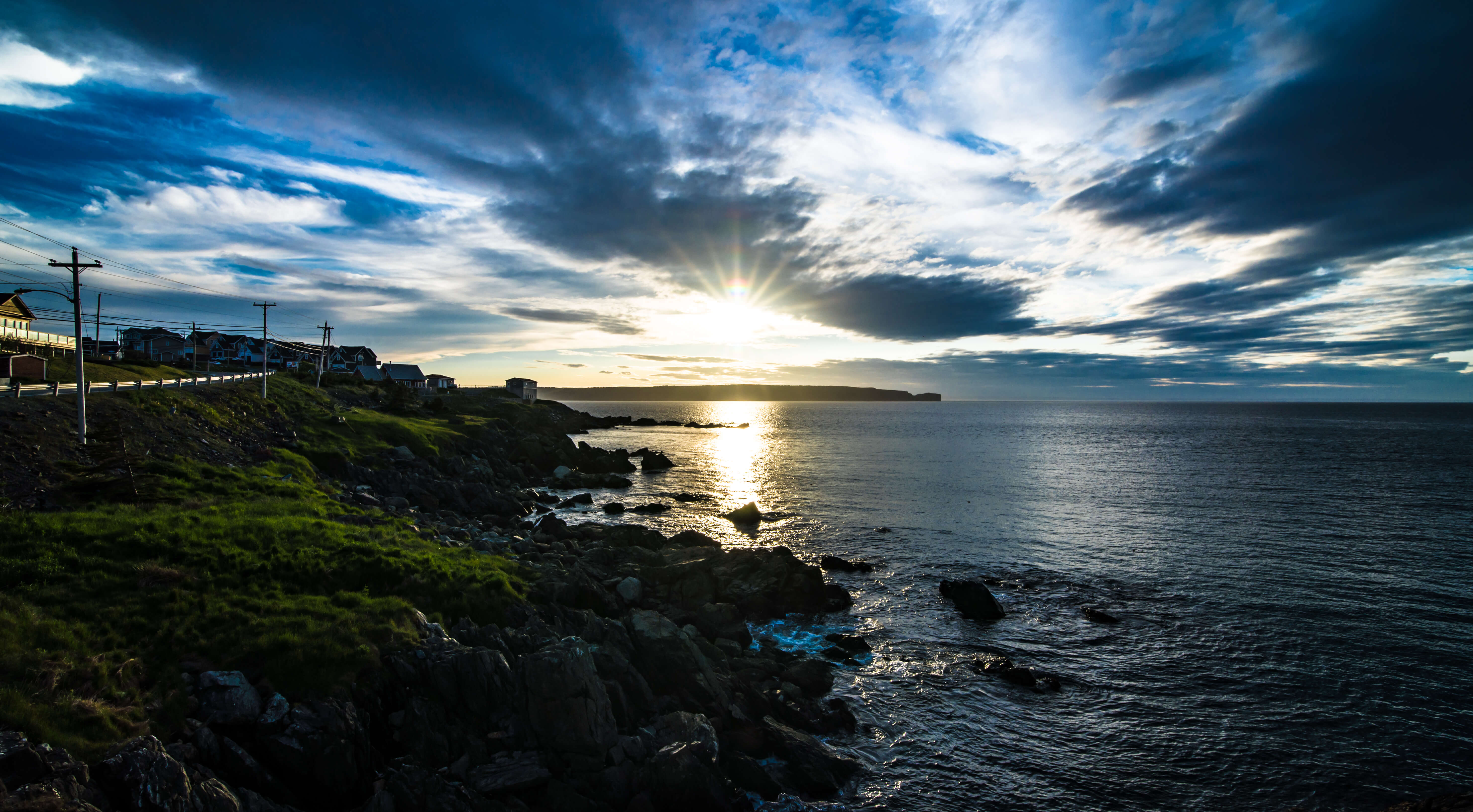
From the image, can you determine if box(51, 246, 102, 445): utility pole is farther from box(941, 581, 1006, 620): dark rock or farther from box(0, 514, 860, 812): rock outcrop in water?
box(941, 581, 1006, 620): dark rock

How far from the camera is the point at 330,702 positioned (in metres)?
13.1

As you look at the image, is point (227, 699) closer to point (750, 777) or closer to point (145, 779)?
point (145, 779)

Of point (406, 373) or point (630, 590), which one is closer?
point (630, 590)

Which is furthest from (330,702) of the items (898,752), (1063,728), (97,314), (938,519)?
(97,314)

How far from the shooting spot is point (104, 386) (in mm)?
36312

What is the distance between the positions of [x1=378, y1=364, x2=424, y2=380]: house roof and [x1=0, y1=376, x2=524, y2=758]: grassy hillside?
114499mm

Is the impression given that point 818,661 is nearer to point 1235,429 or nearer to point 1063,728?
point 1063,728

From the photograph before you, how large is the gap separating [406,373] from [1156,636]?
15290cm

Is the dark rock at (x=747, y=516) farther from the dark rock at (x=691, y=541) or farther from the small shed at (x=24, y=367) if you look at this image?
the small shed at (x=24, y=367)

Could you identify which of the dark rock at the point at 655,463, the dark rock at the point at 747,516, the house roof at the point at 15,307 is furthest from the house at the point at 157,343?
the dark rock at the point at 747,516

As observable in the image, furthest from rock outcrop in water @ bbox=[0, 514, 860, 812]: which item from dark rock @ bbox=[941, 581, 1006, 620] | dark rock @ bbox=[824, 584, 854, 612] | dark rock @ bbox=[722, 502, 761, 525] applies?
dark rock @ bbox=[722, 502, 761, 525]

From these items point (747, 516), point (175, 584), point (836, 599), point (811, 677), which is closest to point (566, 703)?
point (811, 677)

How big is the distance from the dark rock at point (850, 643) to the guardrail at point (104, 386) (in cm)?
4333

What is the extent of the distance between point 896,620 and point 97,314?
70.0 metres
